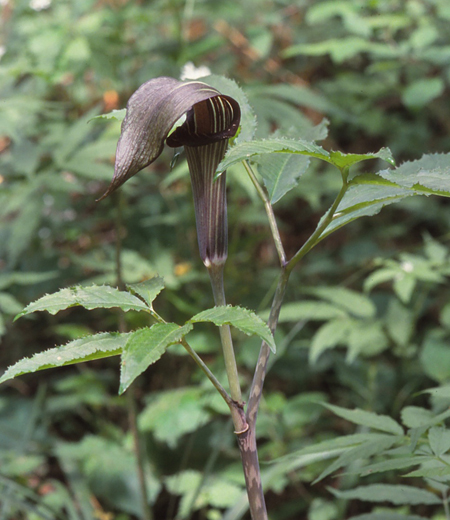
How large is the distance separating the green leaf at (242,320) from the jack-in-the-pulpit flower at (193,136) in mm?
105

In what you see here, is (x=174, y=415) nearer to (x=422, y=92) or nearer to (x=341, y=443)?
(x=341, y=443)

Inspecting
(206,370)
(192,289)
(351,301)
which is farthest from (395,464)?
(192,289)

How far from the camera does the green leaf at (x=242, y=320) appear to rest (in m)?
0.54

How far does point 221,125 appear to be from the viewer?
648mm

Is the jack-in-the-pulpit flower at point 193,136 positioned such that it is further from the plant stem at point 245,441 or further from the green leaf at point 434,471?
the green leaf at point 434,471

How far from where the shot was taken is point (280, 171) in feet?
2.65

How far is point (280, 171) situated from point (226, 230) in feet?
0.53

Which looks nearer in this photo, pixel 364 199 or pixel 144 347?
pixel 144 347

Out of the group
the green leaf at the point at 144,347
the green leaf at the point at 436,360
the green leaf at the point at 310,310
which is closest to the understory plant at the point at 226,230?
the green leaf at the point at 144,347

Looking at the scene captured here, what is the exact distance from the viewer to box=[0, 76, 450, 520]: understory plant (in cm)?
55

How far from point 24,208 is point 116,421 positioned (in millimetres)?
1131

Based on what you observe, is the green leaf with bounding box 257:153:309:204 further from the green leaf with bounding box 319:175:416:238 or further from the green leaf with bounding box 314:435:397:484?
the green leaf with bounding box 314:435:397:484

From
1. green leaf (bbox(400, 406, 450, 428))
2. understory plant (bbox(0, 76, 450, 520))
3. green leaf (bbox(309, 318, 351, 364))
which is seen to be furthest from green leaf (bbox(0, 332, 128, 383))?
green leaf (bbox(309, 318, 351, 364))

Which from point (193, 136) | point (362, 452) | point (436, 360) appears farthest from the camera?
point (436, 360)
